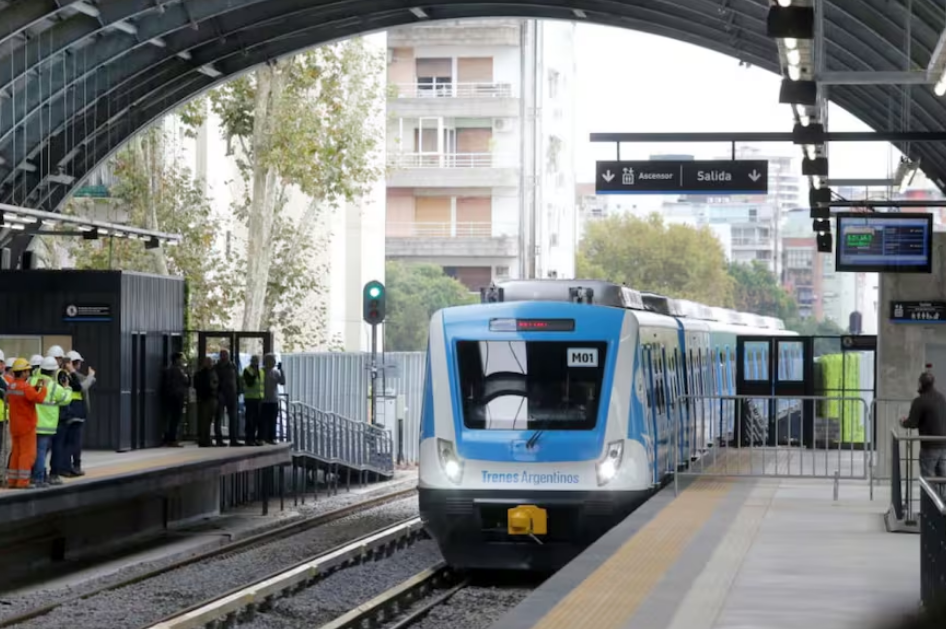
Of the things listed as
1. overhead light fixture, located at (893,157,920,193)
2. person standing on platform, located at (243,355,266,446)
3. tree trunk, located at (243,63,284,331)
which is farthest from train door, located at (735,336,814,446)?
tree trunk, located at (243,63,284,331)

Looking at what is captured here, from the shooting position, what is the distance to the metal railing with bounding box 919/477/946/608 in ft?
29.6

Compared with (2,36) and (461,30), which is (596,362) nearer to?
(2,36)

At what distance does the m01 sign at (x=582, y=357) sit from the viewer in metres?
17.4

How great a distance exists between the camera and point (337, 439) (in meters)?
35.0

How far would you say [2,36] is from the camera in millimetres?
23812

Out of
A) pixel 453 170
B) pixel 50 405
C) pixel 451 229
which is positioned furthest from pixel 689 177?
pixel 451 229

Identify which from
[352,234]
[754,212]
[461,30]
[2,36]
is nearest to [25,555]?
[2,36]

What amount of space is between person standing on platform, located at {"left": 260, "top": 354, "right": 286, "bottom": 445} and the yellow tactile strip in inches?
488

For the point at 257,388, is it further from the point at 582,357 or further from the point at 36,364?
the point at 582,357

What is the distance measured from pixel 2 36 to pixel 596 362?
10917mm

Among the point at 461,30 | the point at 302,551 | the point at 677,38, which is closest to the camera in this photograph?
the point at 302,551

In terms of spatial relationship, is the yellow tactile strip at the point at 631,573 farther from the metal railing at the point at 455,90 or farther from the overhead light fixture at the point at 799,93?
the metal railing at the point at 455,90

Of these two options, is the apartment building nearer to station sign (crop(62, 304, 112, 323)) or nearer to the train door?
the train door

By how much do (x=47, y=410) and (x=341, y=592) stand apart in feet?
13.1
